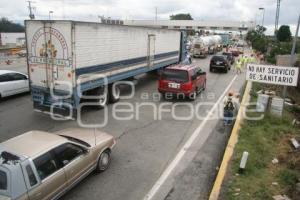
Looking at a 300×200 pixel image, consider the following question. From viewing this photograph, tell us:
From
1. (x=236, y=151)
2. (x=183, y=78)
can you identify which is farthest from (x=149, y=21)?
(x=236, y=151)

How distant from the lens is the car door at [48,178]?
5.92m

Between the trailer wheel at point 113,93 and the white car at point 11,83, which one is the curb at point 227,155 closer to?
the trailer wheel at point 113,93

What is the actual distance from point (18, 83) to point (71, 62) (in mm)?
5533

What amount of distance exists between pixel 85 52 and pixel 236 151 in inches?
267

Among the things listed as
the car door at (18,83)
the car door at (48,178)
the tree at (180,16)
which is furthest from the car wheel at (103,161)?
the tree at (180,16)

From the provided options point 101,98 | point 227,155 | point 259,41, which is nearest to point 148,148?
point 227,155

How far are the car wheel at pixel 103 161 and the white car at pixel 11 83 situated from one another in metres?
8.86

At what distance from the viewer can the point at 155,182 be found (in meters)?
7.66

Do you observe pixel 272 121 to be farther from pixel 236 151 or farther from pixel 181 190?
pixel 181 190

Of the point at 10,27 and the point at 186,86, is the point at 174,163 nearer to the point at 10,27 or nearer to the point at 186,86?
the point at 186,86

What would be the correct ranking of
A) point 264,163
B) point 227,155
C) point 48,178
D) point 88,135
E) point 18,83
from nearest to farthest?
point 48,178
point 88,135
point 264,163
point 227,155
point 18,83

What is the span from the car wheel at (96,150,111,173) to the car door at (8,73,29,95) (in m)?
9.16

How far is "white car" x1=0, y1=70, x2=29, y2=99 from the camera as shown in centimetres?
1487

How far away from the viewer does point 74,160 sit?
6.97m
